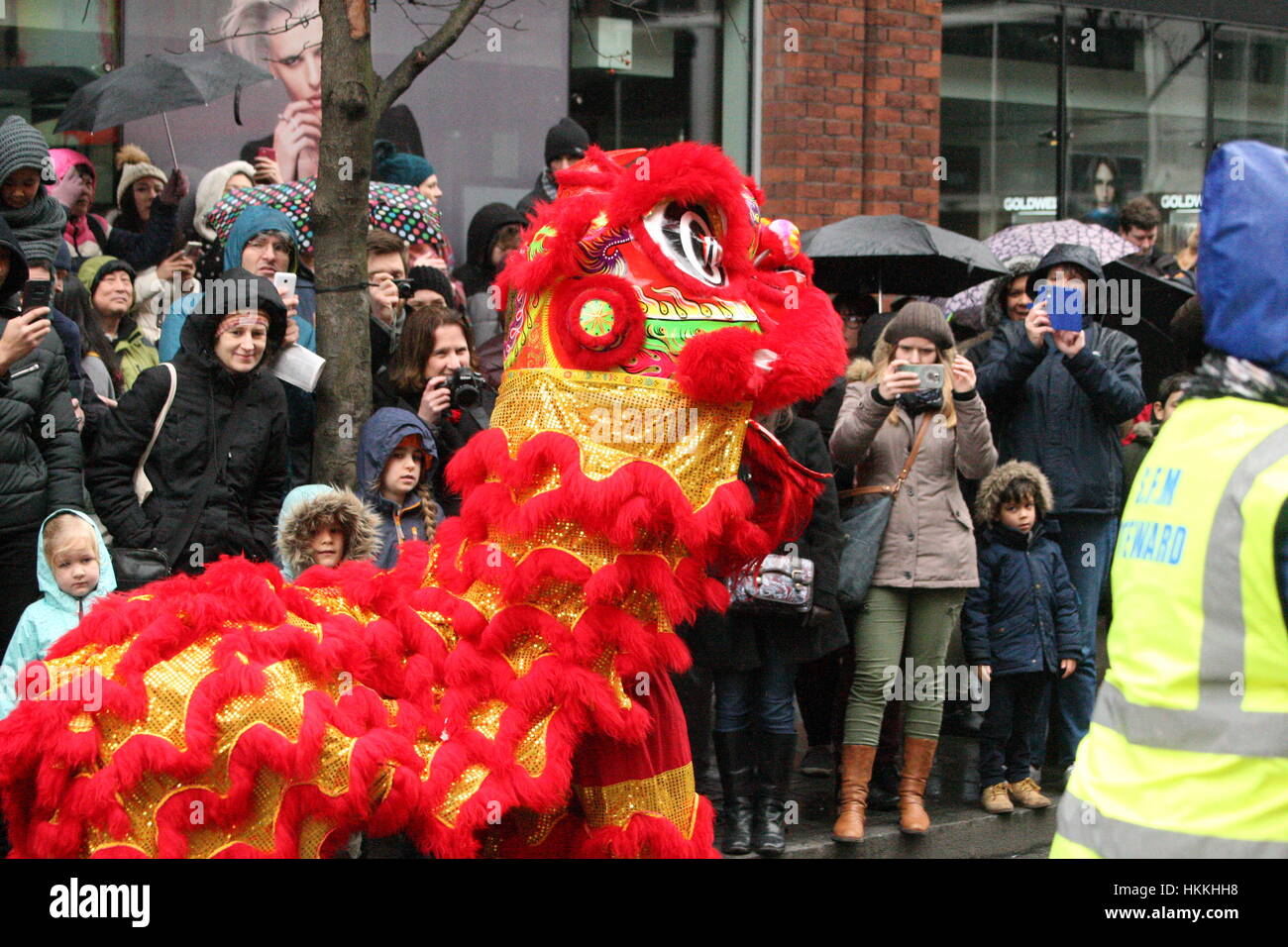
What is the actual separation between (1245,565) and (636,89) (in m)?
8.20

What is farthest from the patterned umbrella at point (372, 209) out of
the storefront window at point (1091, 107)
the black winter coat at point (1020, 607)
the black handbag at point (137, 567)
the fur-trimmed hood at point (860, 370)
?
the storefront window at point (1091, 107)

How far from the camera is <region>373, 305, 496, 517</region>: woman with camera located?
19.4ft

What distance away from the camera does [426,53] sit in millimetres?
5824

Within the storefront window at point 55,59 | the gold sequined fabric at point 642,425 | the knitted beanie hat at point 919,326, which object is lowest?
the gold sequined fabric at point 642,425

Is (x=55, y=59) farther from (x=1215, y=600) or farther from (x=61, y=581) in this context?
→ (x=1215, y=600)

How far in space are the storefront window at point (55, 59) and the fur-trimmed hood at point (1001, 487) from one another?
4.92 metres

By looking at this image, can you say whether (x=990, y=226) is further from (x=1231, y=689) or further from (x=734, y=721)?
(x=1231, y=689)

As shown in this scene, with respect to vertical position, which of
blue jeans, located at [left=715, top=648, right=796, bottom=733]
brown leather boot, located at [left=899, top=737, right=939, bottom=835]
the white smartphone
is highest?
the white smartphone

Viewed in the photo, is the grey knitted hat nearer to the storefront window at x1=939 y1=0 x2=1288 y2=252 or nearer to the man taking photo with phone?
the man taking photo with phone

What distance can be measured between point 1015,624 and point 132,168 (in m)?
4.91

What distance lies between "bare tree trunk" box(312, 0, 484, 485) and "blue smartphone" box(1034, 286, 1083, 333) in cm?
270

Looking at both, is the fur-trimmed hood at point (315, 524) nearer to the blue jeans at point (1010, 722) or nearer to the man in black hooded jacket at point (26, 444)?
the man in black hooded jacket at point (26, 444)

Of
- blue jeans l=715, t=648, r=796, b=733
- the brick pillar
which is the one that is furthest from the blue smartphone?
the brick pillar

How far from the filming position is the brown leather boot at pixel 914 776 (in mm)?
6523
